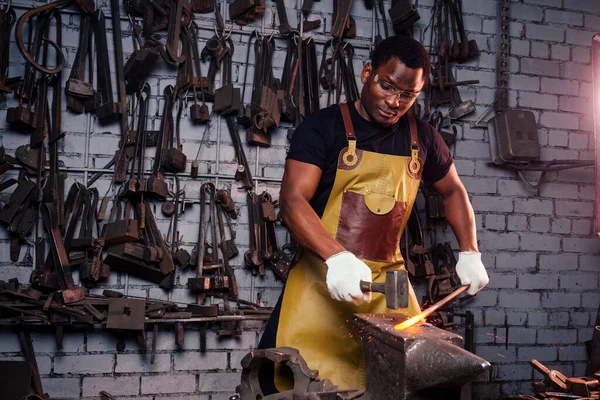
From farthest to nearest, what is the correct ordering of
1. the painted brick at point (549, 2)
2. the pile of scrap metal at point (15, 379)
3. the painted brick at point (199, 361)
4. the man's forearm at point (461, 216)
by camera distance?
the painted brick at point (549, 2) < the painted brick at point (199, 361) < the pile of scrap metal at point (15, 379) < the man's forearm at point (461, 216)

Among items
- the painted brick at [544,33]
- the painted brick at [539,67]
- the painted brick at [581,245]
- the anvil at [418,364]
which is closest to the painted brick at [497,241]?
the painted brick at [581,245]

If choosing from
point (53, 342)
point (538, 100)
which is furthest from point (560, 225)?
point (53, 342)

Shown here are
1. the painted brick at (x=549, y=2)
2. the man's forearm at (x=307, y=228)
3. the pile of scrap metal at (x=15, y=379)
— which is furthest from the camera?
the painted brick at (x=549, y=2)

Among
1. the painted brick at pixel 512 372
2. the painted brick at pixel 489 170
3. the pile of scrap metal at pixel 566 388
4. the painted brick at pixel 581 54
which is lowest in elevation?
the painted brick at pixel 512 372

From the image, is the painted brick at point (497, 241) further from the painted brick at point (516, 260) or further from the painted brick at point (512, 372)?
the painted brick at point (512, 372)

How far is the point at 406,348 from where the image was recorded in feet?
5.08

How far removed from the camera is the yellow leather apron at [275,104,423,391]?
2443 millimetres

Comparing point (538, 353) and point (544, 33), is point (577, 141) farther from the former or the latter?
point (538, 353)

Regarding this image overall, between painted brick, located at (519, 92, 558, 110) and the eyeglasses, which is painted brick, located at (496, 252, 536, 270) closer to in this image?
painted brick, located at (519, 92, 558, 110)

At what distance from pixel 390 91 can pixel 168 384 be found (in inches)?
84.4

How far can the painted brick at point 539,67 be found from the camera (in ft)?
13.5

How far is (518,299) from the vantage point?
4.04 m

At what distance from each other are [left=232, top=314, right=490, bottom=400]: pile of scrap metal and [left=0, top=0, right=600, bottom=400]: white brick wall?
1784 millimetres

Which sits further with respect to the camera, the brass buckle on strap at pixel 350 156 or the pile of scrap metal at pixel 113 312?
the pile of scrap metal at pixel 113 312
